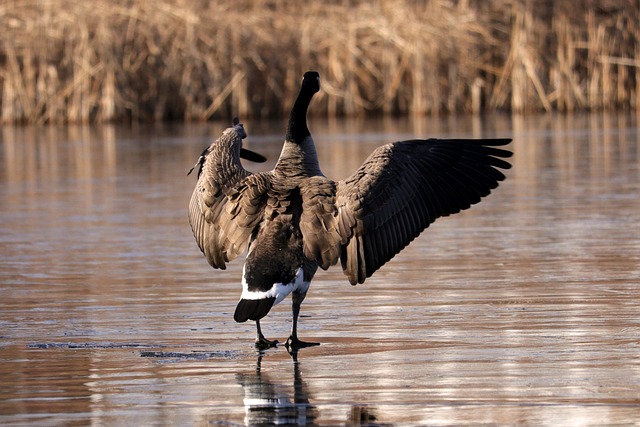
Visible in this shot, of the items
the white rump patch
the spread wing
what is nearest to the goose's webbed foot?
the white rump patch

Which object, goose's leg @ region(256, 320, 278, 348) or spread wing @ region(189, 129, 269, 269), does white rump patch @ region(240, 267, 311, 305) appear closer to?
goose's leg @ region(256, 320, 278, 348)

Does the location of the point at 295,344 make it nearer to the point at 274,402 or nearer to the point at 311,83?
the point at 274,402

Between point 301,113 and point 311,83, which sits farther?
point 311,83

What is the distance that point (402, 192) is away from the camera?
787 centimetres

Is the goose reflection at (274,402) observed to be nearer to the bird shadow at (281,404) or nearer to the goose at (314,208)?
the bird shadow at (281,404)

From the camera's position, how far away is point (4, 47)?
32.4m

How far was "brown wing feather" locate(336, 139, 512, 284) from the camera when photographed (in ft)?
25.0

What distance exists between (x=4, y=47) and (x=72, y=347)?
85.2 ft

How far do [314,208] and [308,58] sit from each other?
2627 cm

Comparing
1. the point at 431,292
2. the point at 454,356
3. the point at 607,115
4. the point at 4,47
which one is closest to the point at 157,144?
the point at 4,47

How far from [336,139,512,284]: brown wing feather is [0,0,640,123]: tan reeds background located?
24448 millimetres

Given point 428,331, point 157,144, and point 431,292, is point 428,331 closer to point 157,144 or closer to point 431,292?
point 431,292

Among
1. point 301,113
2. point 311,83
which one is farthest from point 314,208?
point 311,83

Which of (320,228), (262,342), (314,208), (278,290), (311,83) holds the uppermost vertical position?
(311,83)
